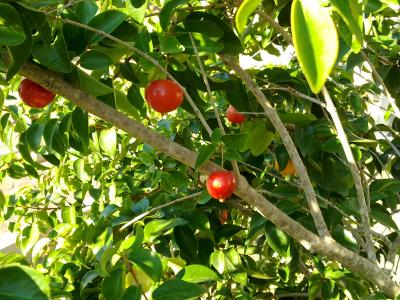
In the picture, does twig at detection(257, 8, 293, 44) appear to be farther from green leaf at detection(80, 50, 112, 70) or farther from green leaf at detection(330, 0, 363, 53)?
green leaf at detection(330, 0, 363, 53)

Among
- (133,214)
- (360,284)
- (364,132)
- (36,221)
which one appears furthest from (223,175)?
(36,221)

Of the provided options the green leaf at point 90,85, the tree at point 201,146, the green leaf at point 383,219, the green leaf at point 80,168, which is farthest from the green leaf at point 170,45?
the green leaf at point 80,168

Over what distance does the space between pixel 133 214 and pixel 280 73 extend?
1.62 ft

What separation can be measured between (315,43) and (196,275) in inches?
19.6

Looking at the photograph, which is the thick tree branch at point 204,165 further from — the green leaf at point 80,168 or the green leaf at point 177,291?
the green leaf at point 80,168

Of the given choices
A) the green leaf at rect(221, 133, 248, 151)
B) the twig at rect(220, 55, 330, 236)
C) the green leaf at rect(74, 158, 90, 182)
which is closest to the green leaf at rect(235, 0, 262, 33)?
the green leaf at rect(221, 133, 248, 151)

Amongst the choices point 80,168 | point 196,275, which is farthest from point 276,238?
point 80,168

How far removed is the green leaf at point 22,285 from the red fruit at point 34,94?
48 centimetres

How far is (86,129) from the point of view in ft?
3.33

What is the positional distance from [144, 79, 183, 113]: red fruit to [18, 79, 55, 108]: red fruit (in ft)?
0.63

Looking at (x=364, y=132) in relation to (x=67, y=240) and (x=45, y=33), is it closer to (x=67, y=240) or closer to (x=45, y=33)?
(x=67, y=240)

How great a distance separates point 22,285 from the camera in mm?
501

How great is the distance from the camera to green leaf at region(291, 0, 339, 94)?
0.37 metres

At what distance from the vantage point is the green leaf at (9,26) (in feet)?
2.18
